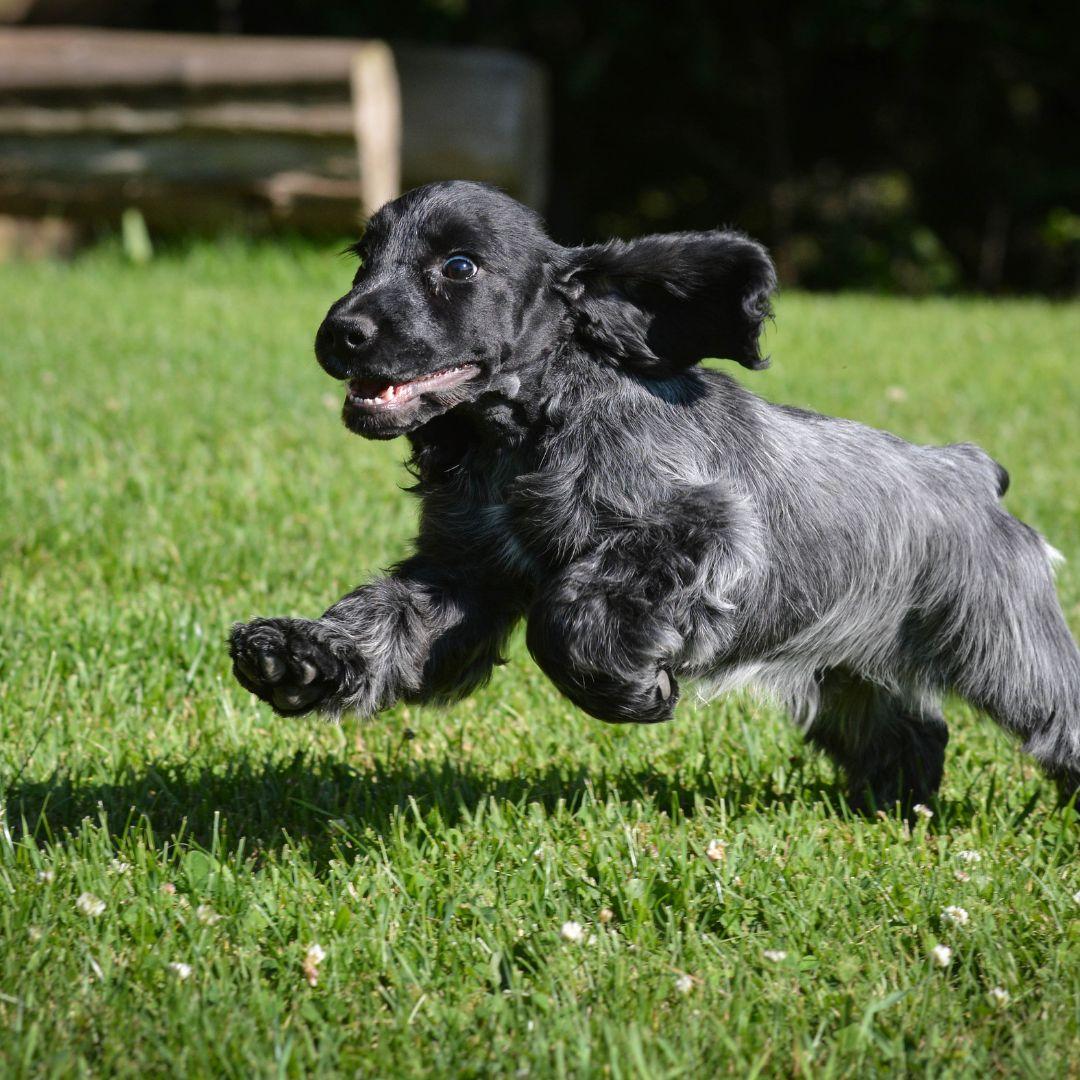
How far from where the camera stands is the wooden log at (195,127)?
10.2m

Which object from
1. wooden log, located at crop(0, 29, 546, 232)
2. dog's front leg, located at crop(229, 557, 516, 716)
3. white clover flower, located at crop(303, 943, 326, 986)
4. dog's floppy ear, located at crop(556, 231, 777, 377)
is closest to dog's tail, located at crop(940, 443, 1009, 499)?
dog's floppy ear, located at crop(556, 231, 777, 377)

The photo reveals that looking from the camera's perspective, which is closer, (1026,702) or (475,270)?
(475,270)

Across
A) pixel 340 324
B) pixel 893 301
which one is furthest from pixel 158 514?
pixel 893 301

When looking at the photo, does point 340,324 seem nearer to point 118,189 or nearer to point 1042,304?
A: point 118,189

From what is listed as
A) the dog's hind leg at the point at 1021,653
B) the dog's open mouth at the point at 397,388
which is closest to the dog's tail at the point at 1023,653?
the dog's hind leg at the point at 1021,653

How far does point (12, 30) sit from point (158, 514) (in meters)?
7.55

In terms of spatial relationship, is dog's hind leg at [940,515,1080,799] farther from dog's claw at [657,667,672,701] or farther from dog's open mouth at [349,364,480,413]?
dog's open mouth at [349,364,480,413]

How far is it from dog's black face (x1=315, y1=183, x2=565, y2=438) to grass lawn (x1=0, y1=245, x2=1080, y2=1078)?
0.96m

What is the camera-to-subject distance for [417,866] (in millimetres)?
3049

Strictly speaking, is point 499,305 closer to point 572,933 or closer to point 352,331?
point 352,331

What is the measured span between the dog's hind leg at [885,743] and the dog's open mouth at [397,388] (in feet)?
4.17

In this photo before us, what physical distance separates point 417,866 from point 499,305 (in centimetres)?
117

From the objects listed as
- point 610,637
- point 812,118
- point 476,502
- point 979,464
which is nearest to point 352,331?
point 476,502

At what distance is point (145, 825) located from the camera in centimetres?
320
